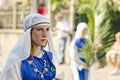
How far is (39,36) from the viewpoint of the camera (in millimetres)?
4961

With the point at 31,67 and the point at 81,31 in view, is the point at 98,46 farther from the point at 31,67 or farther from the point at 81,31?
the point at 31,67

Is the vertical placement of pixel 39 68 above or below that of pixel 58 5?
below

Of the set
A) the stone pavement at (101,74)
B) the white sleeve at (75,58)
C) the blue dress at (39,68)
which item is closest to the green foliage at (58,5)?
the stone pavement at (101,74)

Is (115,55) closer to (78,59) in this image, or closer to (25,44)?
(78,59)

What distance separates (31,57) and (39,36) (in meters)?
0.21

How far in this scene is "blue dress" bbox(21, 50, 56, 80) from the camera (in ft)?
16.1

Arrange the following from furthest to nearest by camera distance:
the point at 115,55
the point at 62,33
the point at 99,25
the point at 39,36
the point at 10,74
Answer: the point at 62,33 < the point at 115,55 < the point at 99,25 < the point at 39,36 < the point at 10,74

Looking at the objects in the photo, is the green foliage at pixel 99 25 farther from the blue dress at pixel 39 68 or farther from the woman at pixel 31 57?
the woman at pixel 31 57

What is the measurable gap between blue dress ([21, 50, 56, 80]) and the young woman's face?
16 cm

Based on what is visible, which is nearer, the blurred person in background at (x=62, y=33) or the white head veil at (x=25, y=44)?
the white head veil at (x=25, y=44)

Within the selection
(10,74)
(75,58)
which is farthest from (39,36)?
(75,58)

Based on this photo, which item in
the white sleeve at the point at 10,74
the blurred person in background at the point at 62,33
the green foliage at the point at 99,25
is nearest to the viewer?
the white sleeve at the point at 10,74

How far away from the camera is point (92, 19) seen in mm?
14625

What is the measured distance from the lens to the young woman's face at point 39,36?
16.3 feet
